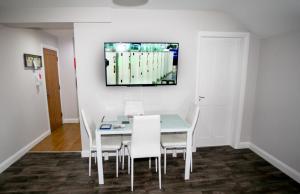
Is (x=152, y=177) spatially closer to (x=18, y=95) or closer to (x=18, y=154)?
(x=18, y=154)

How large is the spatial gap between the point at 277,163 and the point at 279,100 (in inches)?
39.8

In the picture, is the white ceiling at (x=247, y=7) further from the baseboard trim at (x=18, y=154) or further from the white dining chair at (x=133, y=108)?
the baseboard trim at (x=18, y=154)

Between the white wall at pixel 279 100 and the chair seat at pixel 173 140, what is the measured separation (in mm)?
1502

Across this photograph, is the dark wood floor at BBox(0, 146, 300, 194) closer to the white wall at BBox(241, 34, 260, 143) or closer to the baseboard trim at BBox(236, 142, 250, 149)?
the baseboard trim at BBox(236, 142, 250, 149)

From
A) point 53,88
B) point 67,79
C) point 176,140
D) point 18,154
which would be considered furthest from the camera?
point 67,79

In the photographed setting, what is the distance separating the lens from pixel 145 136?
2078 millimetres

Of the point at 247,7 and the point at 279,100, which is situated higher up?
the point at 247,7

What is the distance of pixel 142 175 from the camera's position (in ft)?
8.11

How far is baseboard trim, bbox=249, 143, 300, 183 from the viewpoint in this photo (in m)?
2.37

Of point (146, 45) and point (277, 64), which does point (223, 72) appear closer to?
point (277, 64)

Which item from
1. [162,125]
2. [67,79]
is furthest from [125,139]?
[67,79]

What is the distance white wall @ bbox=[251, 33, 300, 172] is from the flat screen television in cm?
159

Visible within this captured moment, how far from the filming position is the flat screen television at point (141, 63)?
2.69 m

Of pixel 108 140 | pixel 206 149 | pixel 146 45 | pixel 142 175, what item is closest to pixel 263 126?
pixel 206 149
